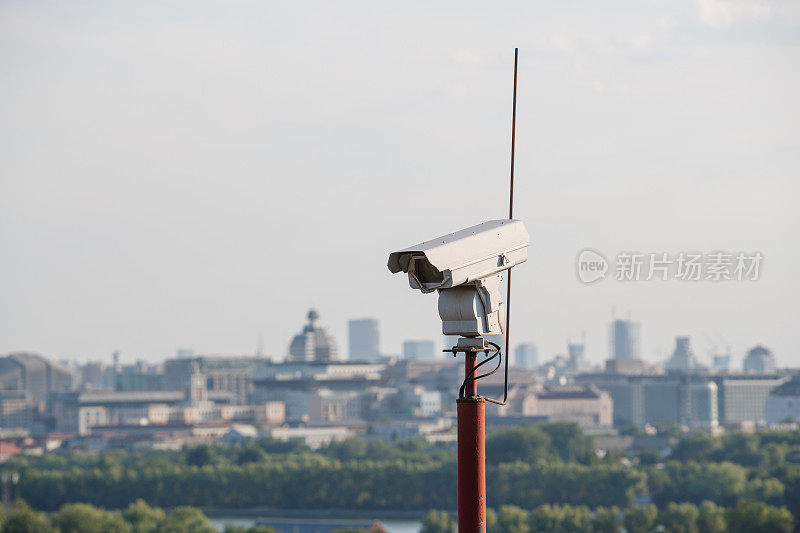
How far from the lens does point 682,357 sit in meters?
180

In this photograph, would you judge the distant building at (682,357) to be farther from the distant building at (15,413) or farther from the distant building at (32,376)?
the distant building at (15,413)

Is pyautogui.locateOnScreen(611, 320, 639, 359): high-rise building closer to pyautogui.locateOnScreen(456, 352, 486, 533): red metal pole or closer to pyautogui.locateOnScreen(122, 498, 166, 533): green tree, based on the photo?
pyautogui.locateOnScreen(122, 498, 166, 533): green tree

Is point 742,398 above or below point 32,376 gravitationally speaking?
below

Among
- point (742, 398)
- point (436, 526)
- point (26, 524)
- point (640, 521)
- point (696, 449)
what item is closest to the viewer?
point (26, 524)

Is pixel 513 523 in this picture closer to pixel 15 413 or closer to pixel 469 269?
pixel 469 269

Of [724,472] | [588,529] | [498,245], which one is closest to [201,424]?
[724,472]

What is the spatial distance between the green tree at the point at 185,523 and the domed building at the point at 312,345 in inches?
4351

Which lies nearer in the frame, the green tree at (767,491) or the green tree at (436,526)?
the green tree at (436,526)

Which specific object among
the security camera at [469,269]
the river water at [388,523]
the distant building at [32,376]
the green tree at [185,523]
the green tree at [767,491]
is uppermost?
the security camera at [469,269]

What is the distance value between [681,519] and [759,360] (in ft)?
393

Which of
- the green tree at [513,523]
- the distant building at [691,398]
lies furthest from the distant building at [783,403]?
the green tree at [513,523]

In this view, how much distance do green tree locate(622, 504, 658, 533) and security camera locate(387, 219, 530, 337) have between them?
4424cm

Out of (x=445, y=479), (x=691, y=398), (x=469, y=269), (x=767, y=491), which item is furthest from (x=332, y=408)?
(x=469, y=269)

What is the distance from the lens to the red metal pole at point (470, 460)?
17.0ft
